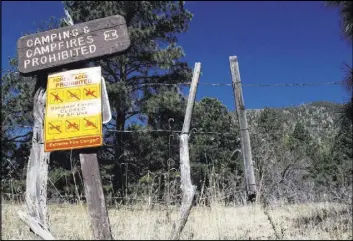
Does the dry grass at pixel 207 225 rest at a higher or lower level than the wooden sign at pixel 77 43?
lower

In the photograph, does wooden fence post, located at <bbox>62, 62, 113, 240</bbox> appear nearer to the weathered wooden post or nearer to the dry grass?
the weathered wooden post

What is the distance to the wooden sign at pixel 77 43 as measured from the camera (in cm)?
401

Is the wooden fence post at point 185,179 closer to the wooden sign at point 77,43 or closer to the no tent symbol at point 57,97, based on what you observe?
the wooden sign at point 77,43

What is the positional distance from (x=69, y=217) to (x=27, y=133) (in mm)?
12664

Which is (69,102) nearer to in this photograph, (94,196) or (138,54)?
(94,196)

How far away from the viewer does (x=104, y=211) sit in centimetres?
362

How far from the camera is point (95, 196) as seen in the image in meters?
3.67

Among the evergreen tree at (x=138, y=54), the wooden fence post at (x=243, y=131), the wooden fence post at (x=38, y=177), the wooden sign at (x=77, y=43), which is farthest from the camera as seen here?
the evergreen tree at (x=138, y=54)

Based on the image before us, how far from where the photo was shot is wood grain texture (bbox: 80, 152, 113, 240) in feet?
11.5

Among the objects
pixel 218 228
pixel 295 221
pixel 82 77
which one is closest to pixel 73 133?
pixel 82 77

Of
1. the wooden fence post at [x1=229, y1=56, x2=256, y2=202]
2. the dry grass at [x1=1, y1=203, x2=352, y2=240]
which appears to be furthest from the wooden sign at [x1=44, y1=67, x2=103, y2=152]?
the wooden fence post at [x1=229, y1=56, x2=256, y2=202]

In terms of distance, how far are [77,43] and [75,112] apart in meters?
0.72

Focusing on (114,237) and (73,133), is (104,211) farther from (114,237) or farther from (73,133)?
(73,133)

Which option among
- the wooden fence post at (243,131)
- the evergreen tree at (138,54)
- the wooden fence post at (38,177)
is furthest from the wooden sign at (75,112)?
the evergreen tree at (138,54)
